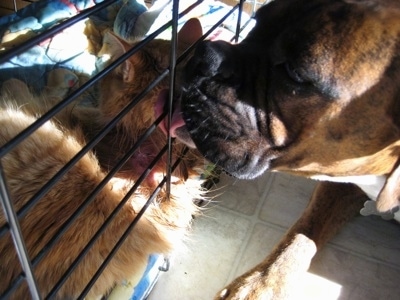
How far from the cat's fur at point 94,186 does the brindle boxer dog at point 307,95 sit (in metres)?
0.22

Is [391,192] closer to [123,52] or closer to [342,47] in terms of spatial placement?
[342,47]

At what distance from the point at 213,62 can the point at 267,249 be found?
0.61 metres

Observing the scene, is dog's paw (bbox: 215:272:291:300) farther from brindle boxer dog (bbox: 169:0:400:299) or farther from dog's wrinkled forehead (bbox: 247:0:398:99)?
dog's wrinkled forehead (bbox: 247:0:398:99)

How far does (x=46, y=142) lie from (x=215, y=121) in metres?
0.36

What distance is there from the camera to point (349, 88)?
0.76 metres

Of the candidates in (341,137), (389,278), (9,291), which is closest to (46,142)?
(9,291)

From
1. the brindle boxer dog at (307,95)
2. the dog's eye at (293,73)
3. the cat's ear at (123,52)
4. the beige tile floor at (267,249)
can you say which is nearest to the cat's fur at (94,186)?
the cat's ear at (123,52)

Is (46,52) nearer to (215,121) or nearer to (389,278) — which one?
(215,121)

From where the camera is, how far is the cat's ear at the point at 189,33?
108cm

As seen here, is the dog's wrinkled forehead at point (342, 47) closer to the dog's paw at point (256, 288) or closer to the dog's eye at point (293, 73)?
the dog's eye at point (293, 73)

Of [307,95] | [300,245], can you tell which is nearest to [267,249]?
[300,245]

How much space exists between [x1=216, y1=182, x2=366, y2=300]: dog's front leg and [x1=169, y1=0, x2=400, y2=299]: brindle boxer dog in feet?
0.78

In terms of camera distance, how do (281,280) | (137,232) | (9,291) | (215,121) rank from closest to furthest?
(9,291) < (215,121) < (137,232) < (281,280)

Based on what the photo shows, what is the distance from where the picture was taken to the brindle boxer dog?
0.75m
